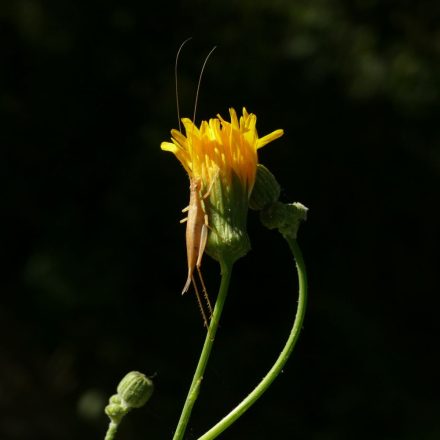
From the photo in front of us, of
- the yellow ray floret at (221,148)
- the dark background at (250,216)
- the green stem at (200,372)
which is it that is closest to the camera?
the green stem at (200,372)

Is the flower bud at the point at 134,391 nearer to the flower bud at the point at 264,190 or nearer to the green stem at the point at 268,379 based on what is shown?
the green stem at the point at 268,379

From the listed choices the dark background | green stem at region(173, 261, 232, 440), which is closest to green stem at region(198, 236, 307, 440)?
green stem at region(173, 261, 232, 440)

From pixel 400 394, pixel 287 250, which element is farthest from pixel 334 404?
pixel 287 250

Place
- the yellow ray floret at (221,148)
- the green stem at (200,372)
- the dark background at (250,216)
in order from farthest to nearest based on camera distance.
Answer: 1. the dark background at (250,216)
2. the yellow ray floret at (221,148)
3. the green stem at (200,372)

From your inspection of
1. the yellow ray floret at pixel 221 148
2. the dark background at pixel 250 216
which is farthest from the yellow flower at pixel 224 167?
the dark background at pixel 250 216

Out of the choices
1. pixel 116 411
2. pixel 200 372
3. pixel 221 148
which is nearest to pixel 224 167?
pixel 221 148

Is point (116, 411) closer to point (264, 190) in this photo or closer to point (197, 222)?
point (197, 222)
